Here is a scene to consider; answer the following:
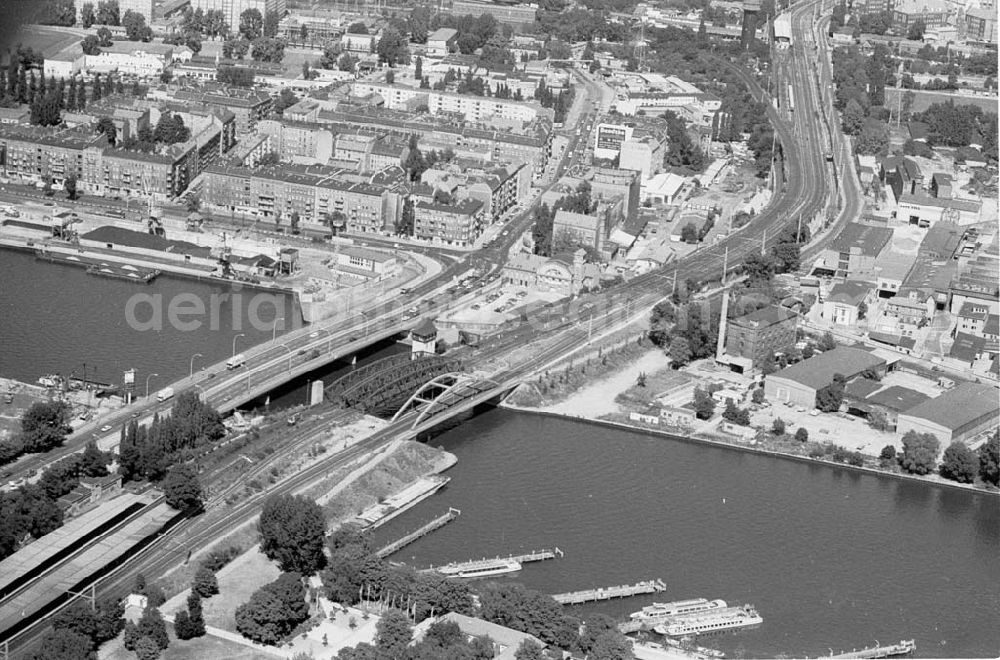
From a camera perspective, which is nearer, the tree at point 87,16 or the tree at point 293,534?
the tree at point 293,534

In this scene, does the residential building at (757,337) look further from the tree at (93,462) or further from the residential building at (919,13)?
the residential building at (919,13)

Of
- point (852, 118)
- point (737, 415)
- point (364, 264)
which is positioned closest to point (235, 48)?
point (852, 118)

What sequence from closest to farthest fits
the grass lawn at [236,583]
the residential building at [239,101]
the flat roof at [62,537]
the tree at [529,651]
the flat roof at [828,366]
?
1. the tree at [529,651]
2. the grass lawn at [236,583]
3. the flat roof at [62,537]
4. the flat roof at [828,366]
5. the residential building at [239,101]

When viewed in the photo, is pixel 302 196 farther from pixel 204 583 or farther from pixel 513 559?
pixel 204 583

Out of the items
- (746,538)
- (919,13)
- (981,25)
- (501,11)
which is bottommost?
(746,538)

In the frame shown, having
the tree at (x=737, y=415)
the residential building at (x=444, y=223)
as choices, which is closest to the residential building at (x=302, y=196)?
the residential building at (x=444, y=223)
